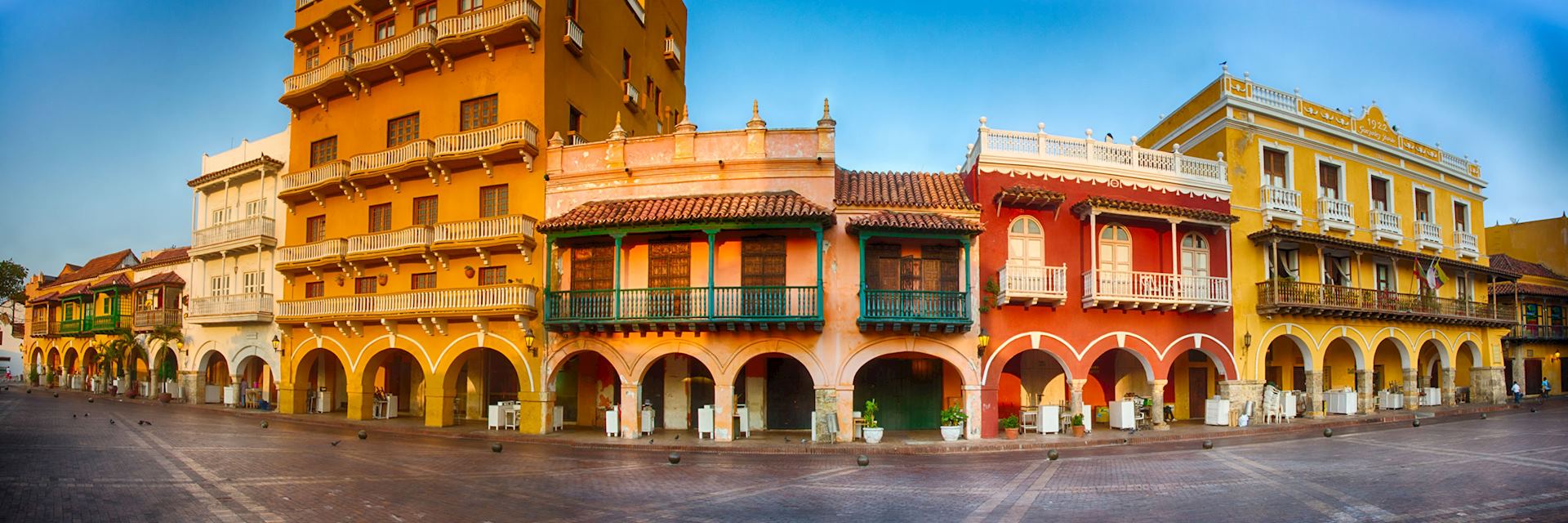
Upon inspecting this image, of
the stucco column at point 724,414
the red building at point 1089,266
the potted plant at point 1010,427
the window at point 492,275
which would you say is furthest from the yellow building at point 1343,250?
the window at point 492,275

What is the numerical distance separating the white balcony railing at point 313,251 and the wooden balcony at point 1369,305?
96.7 feet

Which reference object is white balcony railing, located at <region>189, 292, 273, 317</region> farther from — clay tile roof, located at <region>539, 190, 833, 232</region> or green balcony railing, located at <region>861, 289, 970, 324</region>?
green balcony railing, located at <region>861, 289, 970, 324</region>

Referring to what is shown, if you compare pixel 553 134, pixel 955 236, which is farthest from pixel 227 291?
pixel 955 236

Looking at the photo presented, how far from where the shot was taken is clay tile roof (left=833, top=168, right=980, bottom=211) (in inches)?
894

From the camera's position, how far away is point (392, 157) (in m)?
27.6

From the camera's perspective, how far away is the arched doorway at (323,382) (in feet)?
100

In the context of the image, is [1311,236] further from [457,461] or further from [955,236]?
[457,461]

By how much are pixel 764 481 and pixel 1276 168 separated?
71.5 feet

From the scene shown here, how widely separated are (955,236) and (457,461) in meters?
13.0

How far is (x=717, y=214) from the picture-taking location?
2148cm

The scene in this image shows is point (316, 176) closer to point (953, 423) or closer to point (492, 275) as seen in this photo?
point (492, 275)

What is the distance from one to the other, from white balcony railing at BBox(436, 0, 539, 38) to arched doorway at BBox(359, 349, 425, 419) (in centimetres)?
1100

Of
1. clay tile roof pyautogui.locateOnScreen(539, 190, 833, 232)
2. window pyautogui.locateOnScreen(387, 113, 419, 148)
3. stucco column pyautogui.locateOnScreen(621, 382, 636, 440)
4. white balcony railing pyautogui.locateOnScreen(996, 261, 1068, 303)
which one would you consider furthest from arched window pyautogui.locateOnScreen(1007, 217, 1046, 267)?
window pyautogui.locateOnScreen(387, 113, 419, 148)

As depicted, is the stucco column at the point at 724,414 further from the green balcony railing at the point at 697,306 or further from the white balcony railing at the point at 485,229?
the white balcony railing at the point at 485,229
